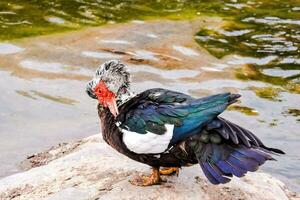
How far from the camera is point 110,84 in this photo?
551cm

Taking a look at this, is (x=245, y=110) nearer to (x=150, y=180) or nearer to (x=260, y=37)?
(x=260, y=37)

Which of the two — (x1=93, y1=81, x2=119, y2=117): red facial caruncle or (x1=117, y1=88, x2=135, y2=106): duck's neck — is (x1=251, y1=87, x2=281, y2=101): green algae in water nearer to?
(x1=117, y1=88, x2=135, y2=106): duck's neck

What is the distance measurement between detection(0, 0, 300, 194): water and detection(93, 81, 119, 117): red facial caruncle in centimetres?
202

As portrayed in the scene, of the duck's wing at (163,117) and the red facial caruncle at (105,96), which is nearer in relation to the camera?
the duck's wing at (163,117)

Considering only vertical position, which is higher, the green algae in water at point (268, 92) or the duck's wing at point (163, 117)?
the duck's wing at point (163, 117)

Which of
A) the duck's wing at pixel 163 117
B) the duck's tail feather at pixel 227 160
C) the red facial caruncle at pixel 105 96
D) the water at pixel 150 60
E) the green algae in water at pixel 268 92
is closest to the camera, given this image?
the duck's tail feather at pixel 227 160

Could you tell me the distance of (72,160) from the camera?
6160 millimetres

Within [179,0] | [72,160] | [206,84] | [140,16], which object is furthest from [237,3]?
[72,160]

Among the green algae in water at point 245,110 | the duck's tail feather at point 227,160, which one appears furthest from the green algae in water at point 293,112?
the duck's tail feather at point 227,160

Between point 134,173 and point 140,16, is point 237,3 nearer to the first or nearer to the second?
point 140,16

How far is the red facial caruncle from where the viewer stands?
5.45m

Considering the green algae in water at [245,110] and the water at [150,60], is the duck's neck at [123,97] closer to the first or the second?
the water at [150,60]

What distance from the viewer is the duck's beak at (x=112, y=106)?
5402 mm

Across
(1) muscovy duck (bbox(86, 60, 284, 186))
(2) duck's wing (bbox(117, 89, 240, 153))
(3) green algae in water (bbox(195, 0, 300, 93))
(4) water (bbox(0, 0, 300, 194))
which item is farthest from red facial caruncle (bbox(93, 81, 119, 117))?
(3) green algae in water (bbox(195, 0, 300, 93))
